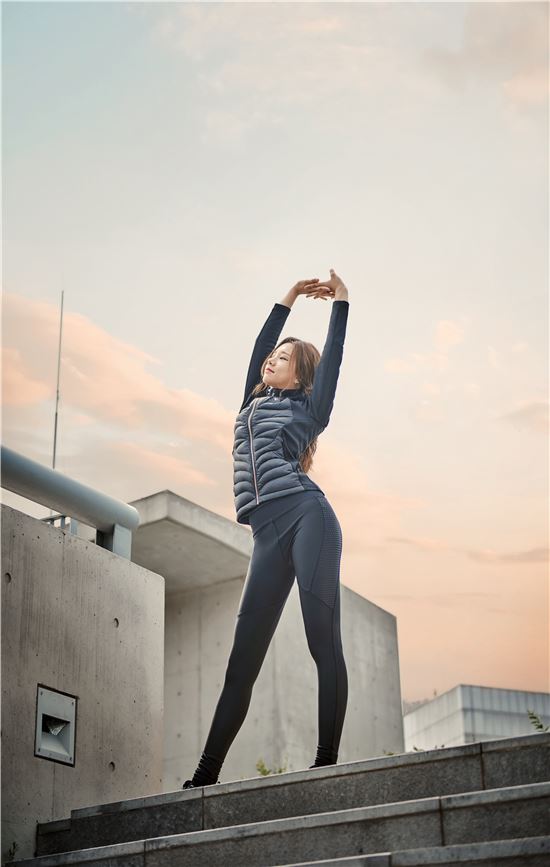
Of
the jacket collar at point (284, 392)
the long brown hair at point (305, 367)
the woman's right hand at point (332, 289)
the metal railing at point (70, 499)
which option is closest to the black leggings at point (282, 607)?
the long brown hair at point (305, 367)

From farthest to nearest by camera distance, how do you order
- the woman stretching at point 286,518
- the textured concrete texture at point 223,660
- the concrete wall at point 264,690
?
the concrete wall at point 264,690
the textured concrete texture at point 223,660
the woman stretching at point 286,518

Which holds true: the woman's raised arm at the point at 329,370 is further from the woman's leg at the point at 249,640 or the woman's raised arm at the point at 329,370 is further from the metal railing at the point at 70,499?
the metal railing at the point at 70,499

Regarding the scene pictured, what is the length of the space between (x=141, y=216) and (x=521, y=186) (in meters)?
3.65

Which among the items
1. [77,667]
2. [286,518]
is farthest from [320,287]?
[77,667]

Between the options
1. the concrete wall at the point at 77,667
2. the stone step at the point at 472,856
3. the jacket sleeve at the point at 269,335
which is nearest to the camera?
the stone step at the point at 472,856

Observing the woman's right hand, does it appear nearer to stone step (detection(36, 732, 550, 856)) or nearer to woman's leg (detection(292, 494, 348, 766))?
woman's leg (detection(292, 494, 348, 766))

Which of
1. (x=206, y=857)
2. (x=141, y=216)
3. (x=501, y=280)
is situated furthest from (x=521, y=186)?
(x=206, y=857)

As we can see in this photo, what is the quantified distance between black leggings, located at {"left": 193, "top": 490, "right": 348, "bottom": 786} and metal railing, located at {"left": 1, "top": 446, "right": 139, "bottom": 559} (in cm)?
131

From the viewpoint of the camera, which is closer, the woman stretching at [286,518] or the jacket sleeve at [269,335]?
the woman stretching at [286,518]

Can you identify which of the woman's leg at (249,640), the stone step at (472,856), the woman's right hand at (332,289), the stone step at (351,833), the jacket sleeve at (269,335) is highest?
the woman's right hand at (332,289)

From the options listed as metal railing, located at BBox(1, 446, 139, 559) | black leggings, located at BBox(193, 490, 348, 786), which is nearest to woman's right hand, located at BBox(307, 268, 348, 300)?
black leggings, located at BBox(193, 490, 348, 786)

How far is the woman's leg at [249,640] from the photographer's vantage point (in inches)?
239

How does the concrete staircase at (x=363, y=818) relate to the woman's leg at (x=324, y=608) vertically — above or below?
below

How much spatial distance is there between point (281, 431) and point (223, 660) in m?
7.33
